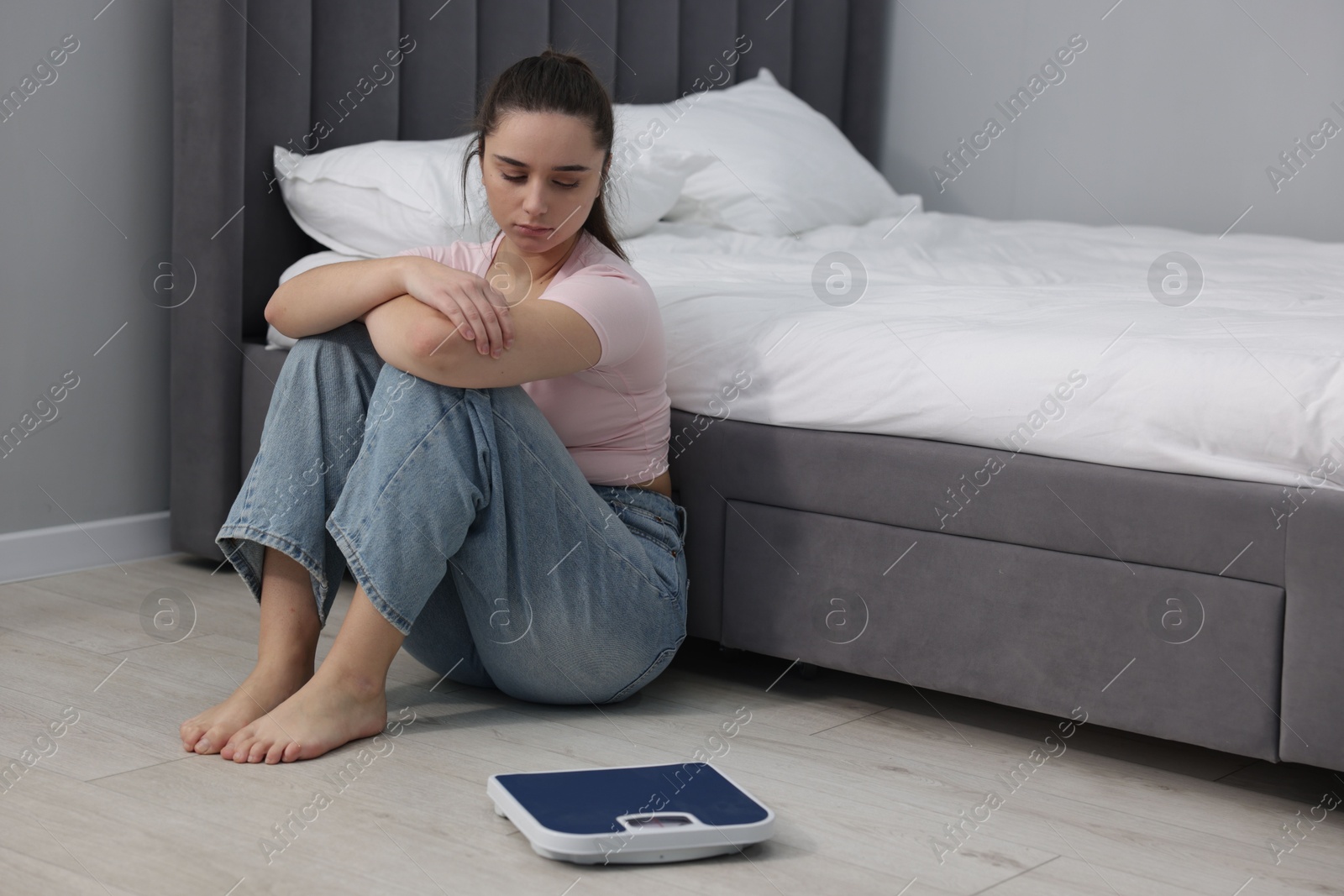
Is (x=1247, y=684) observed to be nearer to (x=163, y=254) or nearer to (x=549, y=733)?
(x=549, y=733)

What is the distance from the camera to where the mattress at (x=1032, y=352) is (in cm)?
129

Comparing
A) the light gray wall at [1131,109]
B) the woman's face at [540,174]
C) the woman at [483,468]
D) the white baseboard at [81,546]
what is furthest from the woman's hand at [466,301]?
the light gray wall at [1131,109]

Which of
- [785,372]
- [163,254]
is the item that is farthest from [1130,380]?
[163,254]

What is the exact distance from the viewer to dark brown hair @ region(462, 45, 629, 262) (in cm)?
142

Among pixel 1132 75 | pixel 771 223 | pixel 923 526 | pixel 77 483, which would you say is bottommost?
pixel 77 483

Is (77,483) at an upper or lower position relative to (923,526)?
lower

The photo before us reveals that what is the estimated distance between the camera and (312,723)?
135 cm

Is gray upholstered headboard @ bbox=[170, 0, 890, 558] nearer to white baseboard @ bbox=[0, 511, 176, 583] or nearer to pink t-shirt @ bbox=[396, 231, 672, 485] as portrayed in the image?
white baseboard @ bbox=[0, 511, 176, 583]

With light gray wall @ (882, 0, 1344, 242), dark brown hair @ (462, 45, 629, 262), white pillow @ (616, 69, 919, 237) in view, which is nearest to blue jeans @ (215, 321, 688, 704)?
dark brown hair @ (462, 45, 629, 262)

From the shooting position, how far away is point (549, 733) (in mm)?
1468

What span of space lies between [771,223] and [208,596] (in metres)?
1.19

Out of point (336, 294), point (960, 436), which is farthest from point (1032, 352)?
point (336, 294)

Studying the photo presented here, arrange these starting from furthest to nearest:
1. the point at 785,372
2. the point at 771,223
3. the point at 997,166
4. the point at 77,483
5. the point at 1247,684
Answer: the point at 997,166 < the point at 771,223 < the point at 77,483 < the point at 785,372 < the point at 1247,684

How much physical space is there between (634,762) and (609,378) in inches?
16.6
